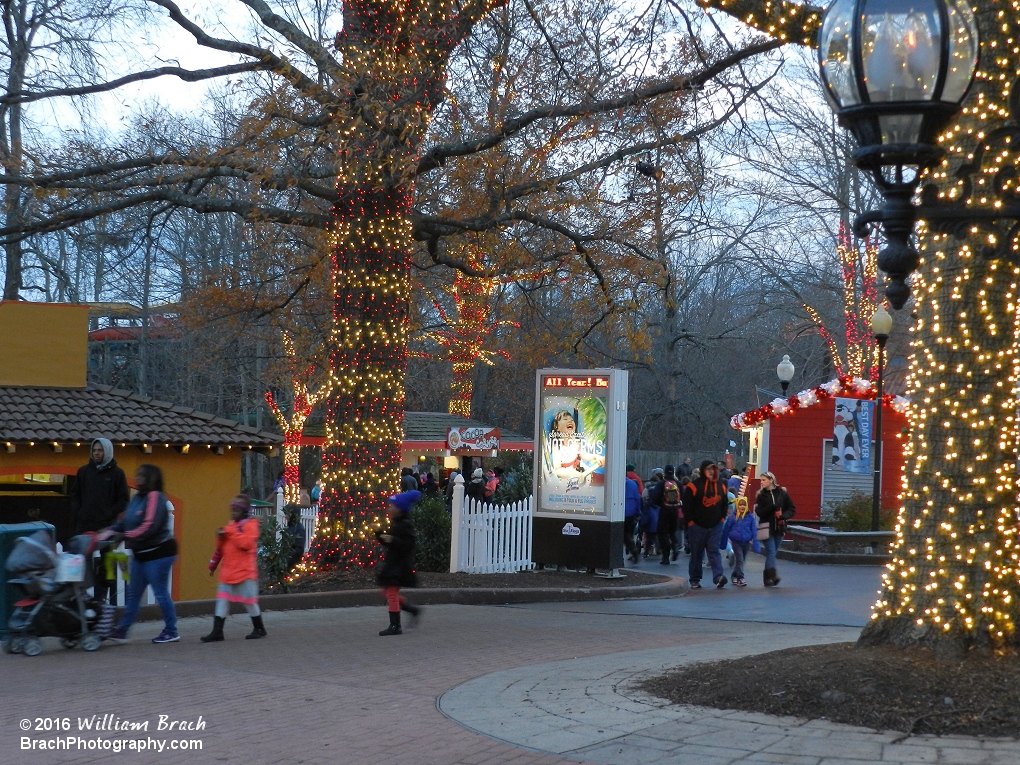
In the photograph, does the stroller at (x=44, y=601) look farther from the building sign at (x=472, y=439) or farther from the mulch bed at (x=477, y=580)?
the building sign at (x=472, y=439)

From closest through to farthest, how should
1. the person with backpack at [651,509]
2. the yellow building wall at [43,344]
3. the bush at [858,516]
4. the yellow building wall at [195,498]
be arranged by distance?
the yellow building wall at [43,344]
the yellow building wall at [195,498]
the person with backpack at [651,509]
the bush at [858,516]

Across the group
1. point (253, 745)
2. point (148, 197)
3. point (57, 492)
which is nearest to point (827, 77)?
point (253, 745)

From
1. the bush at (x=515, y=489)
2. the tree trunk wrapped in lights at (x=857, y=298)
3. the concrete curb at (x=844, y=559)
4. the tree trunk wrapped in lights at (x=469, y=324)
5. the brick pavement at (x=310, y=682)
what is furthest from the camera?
the tree trunk wrapped in lights at (x=857, y=298)

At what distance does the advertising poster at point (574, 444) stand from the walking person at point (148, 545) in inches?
303

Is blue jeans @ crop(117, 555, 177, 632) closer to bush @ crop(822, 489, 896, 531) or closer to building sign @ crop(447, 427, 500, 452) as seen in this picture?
bush @ crop(822, 489, 896, 531)

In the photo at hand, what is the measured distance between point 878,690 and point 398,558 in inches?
223

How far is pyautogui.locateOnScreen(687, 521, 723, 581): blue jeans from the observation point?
16.5 meters

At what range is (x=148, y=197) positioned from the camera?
14648 millimetres

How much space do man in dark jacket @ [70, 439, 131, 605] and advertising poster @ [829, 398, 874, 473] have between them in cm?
1746

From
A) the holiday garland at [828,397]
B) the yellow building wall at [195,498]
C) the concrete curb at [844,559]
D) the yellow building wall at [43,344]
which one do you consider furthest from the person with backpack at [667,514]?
the yellow building wall at [43,344]

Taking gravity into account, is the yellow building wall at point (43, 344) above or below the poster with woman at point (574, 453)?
above

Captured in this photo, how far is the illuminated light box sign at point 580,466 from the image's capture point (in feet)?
54.0

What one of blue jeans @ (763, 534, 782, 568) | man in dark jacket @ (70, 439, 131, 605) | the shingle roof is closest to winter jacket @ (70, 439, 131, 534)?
man in dark jacket @ (70, 439, 131, 605)

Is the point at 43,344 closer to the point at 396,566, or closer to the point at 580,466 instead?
the point at 396,566
